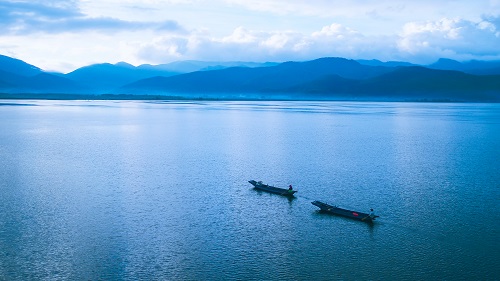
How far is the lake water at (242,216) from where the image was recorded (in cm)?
1588

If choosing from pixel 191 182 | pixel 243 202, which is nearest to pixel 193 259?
pixel 243 202

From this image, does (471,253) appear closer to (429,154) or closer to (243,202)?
(243,202)

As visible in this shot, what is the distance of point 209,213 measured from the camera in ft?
70.8

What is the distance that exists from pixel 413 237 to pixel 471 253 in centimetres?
220

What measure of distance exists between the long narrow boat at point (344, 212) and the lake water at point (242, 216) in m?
0.30

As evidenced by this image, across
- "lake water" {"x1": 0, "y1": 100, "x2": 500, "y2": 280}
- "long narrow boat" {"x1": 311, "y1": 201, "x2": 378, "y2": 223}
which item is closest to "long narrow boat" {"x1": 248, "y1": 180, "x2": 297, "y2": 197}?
"lake water" {"x1": 0, "y1": 100, "x2": 500, "y2": 280}

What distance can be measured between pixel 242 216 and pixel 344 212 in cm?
453

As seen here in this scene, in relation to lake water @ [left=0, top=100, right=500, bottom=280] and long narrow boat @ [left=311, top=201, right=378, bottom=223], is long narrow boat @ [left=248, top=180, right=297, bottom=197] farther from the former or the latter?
long narrow boat @ [left=311, top=201, right=378, bottom=223]

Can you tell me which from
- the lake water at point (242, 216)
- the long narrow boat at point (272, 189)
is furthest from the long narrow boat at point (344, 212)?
the long narrow boat at point (272, 189)

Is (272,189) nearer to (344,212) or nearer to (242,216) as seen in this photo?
(242,216)

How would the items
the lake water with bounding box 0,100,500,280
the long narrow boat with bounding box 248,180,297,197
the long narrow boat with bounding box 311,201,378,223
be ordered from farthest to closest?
the long narrow boat with bounding box 248,180,297,197
the long narrow boat with bounding box 311,201,378,223
the lake water with bounding box 0,100,500,280

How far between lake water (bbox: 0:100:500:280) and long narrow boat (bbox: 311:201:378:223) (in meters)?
0.30

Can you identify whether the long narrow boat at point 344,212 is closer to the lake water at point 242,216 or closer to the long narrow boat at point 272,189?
the lake water at point 242,216

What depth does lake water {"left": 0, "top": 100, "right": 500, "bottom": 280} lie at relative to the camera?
52.1 ft
